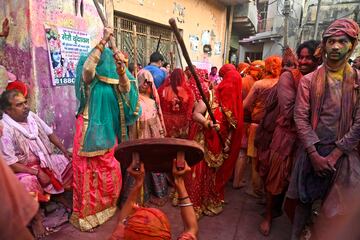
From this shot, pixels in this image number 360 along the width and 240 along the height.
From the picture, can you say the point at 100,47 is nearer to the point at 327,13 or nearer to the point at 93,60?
the point at 93,60

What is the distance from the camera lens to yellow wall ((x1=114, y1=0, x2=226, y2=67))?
663cm

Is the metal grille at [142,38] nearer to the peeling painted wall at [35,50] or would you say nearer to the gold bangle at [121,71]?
the peeling painted wall at [35,50]

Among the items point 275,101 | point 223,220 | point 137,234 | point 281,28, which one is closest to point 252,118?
point 275,101

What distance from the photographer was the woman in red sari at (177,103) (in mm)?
3961

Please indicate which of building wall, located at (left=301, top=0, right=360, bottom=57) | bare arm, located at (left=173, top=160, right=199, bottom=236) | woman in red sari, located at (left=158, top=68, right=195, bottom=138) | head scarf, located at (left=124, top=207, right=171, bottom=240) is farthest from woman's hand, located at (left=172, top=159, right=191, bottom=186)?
building wall, located at (left=301, top=0, right=360, bottom=57)

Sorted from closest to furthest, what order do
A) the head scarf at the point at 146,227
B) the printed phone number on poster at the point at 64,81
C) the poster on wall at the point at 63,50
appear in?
the head scarf at the point at 146,227 < the poster on wall at the point at 63,50 < the printed phone number on poster at the point at 64,81

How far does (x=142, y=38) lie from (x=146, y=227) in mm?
6534

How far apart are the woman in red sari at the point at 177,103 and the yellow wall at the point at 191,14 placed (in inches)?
116

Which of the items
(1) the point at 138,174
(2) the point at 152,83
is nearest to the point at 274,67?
(2) the point at 152,83

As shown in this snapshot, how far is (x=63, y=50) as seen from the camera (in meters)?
4.32

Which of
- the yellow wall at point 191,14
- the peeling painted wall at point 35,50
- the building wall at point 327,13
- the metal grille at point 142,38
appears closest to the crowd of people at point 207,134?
the peeling painted wall at point 35,50

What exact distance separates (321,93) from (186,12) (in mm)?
7593

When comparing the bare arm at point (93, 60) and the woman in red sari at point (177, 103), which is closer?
the bare arm at point (93, 60)

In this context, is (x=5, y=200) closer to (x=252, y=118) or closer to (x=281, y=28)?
(x=252, y=118)
